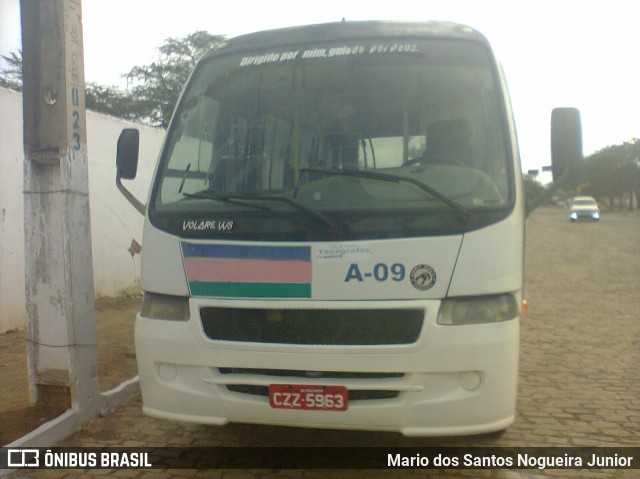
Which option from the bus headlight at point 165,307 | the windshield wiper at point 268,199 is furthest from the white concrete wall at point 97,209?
the windshield wiper at point 268,199

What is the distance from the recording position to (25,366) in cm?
636

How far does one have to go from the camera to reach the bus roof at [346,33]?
4.14 meters

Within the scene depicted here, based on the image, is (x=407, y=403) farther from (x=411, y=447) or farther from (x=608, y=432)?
(x=608, y=432)

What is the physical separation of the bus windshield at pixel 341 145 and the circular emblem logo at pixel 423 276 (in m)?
0.17

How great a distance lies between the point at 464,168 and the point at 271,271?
3.82 feet

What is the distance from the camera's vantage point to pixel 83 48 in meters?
4.83

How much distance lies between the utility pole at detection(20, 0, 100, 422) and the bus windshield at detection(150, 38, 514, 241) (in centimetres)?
90

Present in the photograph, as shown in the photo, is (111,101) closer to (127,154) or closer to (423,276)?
(127,154)

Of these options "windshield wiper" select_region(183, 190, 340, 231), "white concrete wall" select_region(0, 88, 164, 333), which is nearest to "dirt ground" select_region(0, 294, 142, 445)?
"white concrete wall" select_region(0, 88, 164, 333)

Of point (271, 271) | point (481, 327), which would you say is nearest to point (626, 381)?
point (481, 327)

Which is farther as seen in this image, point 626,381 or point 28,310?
point 626,381

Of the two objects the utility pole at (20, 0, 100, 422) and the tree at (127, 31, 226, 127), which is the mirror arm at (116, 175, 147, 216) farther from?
the tree at (127, 31, 226, 127)

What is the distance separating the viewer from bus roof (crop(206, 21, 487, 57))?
13.6ft

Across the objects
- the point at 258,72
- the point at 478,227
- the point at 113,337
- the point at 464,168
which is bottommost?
the point at 113,337
